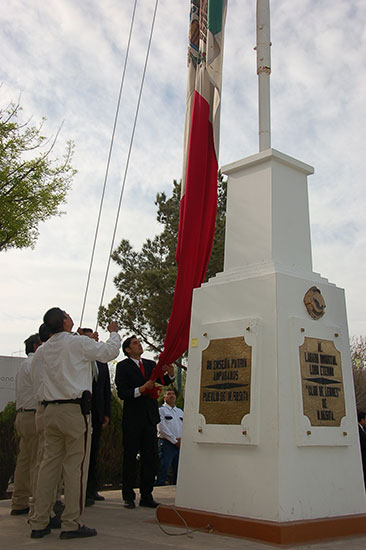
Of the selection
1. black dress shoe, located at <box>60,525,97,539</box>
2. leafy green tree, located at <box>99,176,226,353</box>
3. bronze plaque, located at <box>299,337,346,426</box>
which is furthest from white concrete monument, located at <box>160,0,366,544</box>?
leafy green tree, located at <box>99,176,226,353</box>

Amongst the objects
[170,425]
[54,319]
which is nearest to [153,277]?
[170,425]

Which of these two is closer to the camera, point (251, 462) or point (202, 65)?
point (251, 462)

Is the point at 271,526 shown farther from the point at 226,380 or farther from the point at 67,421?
the point at 67,421

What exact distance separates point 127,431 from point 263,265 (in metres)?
2.51

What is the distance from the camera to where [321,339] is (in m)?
4.90

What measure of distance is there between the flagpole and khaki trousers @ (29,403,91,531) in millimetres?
3279

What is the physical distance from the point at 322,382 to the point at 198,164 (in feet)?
9.49

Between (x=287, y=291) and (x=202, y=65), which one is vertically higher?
(x=202, y=65)

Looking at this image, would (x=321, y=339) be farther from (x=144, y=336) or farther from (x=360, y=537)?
(x=144, y=336)

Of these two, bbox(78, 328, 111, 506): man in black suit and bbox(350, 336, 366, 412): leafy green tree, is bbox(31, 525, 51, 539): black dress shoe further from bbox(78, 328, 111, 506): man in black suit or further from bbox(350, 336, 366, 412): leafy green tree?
bbox(350, 336, 366, 412): leafy green tree

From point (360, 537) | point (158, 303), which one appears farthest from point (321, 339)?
point (158, 303)

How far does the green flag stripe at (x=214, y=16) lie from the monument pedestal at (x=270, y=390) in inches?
87.4

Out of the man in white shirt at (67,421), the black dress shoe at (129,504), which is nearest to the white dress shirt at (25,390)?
the man in white shirt at (67,421)

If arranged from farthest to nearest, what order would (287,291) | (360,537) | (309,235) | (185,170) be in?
(185,170), (309,235), (287,291), (360,537)
